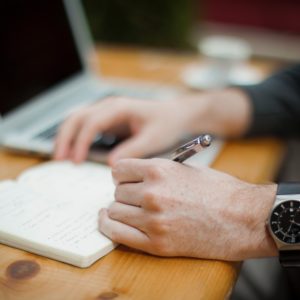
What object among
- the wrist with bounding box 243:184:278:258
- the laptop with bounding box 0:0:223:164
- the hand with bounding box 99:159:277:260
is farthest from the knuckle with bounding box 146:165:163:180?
the laptop with bounding box 0:0:223:164

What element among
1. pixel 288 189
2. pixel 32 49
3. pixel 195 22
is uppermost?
pixel 32 49

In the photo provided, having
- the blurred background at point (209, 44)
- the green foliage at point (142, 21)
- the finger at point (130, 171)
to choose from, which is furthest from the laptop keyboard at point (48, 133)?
the green foliage at point (142, 21)

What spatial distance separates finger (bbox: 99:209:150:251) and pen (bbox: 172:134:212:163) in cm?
11

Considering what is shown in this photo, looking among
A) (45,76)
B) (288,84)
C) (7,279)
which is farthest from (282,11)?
(7,279)

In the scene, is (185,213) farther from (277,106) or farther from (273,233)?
(277,106)

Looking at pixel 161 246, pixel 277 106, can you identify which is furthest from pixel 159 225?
pixel 277 106

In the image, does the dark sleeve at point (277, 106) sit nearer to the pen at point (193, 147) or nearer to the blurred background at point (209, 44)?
the blurred background at point (209, 44)

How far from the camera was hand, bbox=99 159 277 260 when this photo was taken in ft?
2.02

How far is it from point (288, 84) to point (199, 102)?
211 millimetres

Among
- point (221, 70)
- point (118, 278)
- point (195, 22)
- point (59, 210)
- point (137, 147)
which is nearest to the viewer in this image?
point (118, 278)

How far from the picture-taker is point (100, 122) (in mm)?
875

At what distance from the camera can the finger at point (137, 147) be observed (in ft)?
2.78

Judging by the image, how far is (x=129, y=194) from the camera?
65 centimetres

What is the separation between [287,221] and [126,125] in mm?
392
